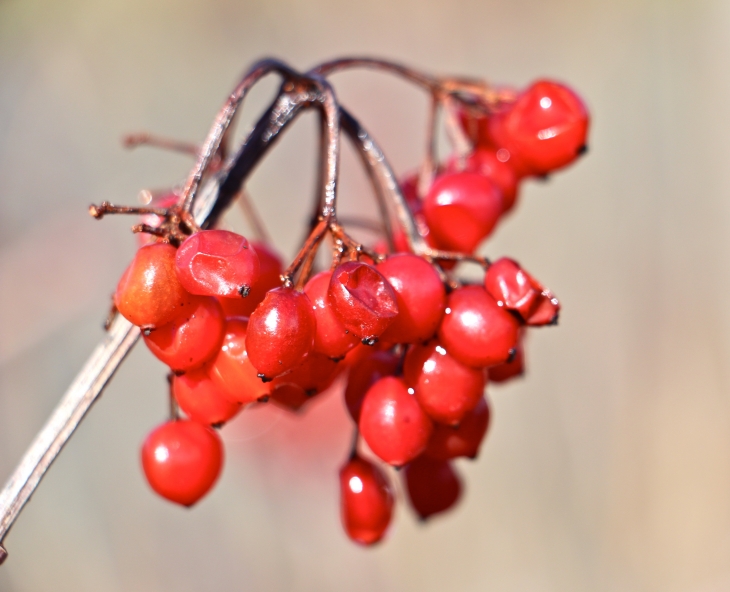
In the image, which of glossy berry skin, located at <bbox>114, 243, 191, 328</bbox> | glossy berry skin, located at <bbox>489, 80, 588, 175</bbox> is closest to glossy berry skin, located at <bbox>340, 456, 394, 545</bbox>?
glossy berry skin, located at <bbox>114, 243, 191, 328</bbox>

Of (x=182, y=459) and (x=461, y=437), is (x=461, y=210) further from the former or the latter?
(x=182, y=459)

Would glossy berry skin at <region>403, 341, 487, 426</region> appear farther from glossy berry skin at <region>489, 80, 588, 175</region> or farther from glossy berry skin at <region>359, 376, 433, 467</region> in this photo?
glossy berry skin at <region>489, 80, 588, 175</region>

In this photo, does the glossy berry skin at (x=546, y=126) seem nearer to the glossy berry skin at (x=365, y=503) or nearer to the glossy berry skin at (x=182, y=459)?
the glossy berry skin at (x=365, y=503)

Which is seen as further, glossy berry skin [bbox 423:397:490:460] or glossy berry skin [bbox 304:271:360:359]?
glossy berry skin [bbox 423:397:490:460]

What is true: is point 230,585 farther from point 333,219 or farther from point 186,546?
point 333,219

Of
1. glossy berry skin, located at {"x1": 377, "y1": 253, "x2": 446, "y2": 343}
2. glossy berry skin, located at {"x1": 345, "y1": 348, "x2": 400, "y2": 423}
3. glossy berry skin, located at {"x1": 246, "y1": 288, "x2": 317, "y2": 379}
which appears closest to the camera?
glossy berry skin, located at {"x1": 246, "y1": 288, "x2": 317, "y2": 379}

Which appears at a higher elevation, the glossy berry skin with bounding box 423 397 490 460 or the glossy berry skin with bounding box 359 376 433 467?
the glossy berry skin with bounding box 359 376 433 467

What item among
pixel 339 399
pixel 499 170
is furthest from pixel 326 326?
pixel 339 399

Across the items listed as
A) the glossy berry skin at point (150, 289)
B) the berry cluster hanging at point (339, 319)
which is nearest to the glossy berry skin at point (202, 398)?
the berry cluster hanging at point (339, 319)
